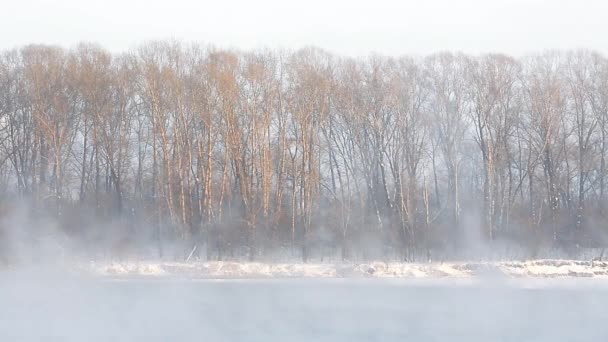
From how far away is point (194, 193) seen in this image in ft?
123

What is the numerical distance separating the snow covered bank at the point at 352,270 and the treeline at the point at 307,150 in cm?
547

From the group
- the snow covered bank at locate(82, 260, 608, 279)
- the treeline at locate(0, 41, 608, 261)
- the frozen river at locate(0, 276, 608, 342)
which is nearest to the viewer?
the frozen river at locate(0, 276, 608, 342)

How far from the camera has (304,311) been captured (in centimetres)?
1509

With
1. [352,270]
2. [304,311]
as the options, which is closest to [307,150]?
[352,270]

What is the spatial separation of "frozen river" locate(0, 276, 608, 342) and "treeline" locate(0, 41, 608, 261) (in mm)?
14412

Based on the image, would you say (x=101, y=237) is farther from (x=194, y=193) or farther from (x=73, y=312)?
(x=73, y=312)

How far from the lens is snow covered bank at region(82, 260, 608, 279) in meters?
26.5

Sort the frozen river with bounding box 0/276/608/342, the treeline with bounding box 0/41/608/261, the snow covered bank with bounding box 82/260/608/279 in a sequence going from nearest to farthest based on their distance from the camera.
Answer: the frozen river with bounding box 0/276/608/342
the snow covered bank with bounding box 82/260/608/279
the treeline with bounding box 0/41/608/261

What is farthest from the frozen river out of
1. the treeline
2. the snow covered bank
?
the treeline

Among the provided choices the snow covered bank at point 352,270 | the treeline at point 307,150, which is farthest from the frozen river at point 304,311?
the treeline at point 307,150

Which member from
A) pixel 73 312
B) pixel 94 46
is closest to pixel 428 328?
pixel 73 312

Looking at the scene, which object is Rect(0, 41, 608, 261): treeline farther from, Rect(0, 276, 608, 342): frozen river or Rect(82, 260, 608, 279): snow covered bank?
Rect(0, 276, 608, 342): frozen river

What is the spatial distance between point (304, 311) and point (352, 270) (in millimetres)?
12046

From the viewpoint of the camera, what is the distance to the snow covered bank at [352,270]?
87.1 ft
